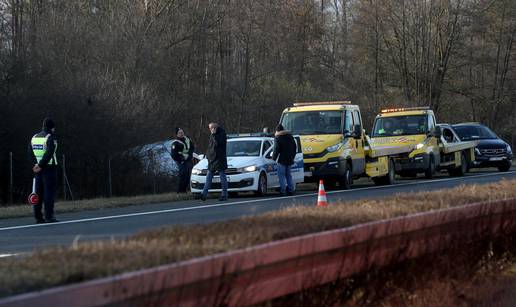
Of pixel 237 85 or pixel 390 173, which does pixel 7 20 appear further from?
pixel 390 173

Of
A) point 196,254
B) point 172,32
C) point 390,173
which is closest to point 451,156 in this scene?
point 390,173

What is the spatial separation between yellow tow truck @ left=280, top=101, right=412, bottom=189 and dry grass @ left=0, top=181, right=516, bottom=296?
15.4 meters

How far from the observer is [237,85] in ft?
144

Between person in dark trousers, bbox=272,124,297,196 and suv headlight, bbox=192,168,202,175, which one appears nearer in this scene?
person in dark trousers, bbox=272,124,297,196

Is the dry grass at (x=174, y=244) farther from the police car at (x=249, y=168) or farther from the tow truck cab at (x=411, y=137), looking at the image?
the tow truck cab at (x=411, y=137)

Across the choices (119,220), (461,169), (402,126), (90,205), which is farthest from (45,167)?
(461,169)

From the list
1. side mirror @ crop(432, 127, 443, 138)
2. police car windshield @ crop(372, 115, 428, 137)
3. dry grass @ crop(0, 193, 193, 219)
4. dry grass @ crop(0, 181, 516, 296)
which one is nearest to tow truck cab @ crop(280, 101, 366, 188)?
dry grass @ crop(0, 193, 193, 219)

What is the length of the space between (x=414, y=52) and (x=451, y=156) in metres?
22.0

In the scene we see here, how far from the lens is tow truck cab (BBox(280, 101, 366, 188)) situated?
24250 mm

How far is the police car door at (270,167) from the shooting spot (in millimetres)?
22812

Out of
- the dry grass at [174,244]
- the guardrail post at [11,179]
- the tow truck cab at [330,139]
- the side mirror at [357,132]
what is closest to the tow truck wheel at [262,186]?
the tow truck cab at [330,139]

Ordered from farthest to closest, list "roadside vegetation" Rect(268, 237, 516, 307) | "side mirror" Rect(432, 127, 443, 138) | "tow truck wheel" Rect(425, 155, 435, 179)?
"side mirror" Rect(432, 127, 443, 138), "tow truck wheel" Rect(425, 155, 435, 179), "roadside vegetation" Rect(268, 237, 516, 307)

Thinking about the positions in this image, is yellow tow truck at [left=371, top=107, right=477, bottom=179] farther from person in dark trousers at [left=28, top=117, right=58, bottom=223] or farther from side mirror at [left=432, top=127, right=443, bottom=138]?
person in dark trousers at [left=28, top=117, right=58, bottom=223]

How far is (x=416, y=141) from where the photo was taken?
30.2 metres
